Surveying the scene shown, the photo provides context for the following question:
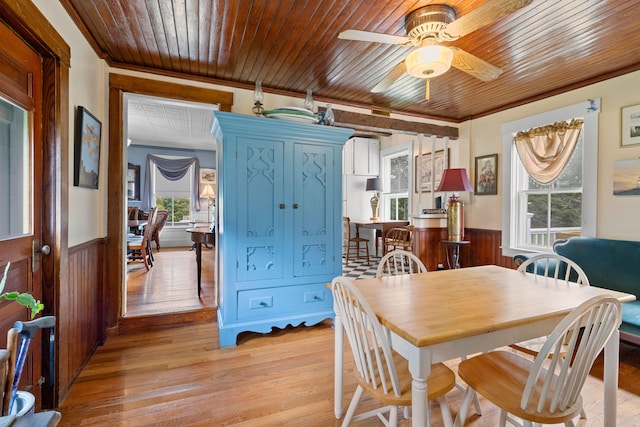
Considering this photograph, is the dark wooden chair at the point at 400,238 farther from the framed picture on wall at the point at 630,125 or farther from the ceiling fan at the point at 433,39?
the ceiling fan at the point at 433,39

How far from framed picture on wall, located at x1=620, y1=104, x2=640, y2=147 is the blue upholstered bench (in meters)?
0.88

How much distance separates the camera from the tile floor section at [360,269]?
4.79 m

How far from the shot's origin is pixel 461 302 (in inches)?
56.8

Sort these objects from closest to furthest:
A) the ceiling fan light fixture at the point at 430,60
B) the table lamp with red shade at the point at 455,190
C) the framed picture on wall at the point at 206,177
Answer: the ceiling fan light fixture at the point at 430,60 → the table lamp with red shade at the point at 455,190 → the framed picture on wall at the point at 206,177

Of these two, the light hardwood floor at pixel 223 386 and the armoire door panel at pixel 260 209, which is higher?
the armoire door panel at pixel 260 209

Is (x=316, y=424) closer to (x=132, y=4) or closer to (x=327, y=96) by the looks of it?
(x=132, y=4)

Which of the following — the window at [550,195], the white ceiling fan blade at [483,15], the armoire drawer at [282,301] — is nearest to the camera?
the white ceiling fan blade at [483,15]

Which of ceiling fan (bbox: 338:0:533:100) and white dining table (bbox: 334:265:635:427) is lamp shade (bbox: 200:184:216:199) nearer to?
ceiling fan (bbox: 338:0:533:100)

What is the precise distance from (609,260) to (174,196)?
7.89 m

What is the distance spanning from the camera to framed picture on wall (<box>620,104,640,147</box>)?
2.62 metres

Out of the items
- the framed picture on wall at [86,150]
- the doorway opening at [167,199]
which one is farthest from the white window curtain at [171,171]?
the framed picture on wall at [86,150]

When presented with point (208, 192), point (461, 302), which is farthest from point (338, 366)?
point (208, 192)

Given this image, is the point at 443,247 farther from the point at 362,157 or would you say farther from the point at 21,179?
the point at 21,179

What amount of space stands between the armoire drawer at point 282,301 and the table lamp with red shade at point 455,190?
6.00ft
